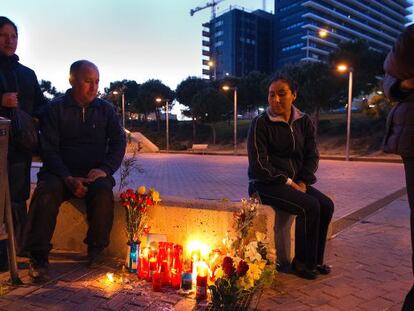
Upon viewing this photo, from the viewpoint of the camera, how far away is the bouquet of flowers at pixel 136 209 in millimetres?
3809

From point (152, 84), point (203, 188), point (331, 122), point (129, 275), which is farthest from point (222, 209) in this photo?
point (152, 84)

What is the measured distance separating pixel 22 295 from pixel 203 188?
7.17m

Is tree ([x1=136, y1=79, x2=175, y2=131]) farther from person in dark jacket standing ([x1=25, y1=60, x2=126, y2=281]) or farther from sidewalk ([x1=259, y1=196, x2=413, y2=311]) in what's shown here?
person in dark jacket standing ([x1=25, y1=60, x2=126, y2=281])

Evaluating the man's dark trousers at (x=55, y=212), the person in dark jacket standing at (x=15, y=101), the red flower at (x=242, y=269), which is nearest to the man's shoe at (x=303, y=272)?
the red flower at (x=242, y=269)

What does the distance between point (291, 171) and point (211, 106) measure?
1460 inches

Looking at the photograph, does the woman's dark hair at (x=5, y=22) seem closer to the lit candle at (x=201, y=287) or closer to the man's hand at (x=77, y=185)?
the man's hand at (x=77, y=185)

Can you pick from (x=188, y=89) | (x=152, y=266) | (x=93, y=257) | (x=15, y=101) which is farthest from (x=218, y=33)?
(x=152, y=266)

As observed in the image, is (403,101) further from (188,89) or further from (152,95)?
(152,95)

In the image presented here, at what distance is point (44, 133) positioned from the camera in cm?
390

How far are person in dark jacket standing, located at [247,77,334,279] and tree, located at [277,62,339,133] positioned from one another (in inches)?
1117

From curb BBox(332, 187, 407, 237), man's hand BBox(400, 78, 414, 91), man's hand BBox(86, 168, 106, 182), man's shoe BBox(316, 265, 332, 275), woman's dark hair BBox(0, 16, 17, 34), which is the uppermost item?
woman's dark hair BBox(0, 16, 17, 34)

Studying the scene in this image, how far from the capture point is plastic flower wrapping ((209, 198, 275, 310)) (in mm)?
2750

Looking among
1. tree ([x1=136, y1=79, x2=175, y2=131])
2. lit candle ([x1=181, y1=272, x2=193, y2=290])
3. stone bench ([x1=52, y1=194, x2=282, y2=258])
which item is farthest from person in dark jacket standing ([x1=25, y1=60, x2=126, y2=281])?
tree ([x1=136, y1=79, x2=175, y2=131])

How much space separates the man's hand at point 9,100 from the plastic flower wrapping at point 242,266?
6.72 ft
